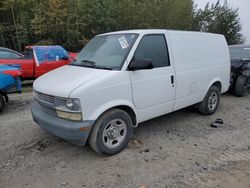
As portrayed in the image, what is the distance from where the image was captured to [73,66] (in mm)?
4074

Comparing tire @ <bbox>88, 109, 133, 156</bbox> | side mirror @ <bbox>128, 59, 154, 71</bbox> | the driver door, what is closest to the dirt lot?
tire @ <bbox>88, 109, 133, 156</bbox>

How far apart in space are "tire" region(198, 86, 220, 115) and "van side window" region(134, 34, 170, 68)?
1.59m

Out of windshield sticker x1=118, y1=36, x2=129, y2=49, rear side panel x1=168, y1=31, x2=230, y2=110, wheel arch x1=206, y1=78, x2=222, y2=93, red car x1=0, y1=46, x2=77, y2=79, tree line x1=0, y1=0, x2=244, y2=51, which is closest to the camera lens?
windshield sticker x1=118, y1=36, x2=129, y2=49

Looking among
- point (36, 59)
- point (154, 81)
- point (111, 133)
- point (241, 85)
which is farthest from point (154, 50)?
point (36, 59)

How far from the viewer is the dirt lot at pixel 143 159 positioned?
305cm

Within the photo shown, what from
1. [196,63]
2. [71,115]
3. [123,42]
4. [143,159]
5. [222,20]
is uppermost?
[222,20]

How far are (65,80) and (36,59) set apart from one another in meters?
6.35

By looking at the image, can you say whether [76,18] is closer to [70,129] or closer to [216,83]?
[216,83]

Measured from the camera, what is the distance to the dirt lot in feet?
10.0

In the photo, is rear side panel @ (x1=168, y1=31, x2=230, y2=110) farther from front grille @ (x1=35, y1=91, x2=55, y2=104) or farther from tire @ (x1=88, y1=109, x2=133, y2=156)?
front grille @ (x1=35, y1=91, x2=55, y2=104)

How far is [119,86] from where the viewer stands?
348cm

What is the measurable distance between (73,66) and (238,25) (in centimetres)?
1659

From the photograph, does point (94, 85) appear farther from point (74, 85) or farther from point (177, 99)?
point (177, 99)

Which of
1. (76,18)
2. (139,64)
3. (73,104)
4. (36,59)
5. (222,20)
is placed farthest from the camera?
Result: (222,20)
